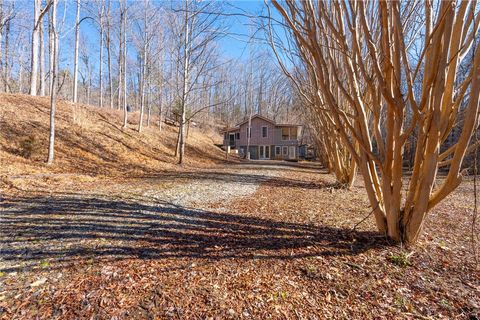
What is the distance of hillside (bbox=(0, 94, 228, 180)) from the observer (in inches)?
319

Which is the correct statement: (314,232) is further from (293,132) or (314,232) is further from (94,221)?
(293,132)

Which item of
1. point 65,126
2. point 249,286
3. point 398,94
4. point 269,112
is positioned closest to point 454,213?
point 398,94

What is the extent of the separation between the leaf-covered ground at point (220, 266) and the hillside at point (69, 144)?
3.98 m

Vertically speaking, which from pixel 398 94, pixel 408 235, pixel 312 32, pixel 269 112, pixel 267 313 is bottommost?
pixel 267 313

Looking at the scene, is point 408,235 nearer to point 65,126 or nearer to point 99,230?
point 99,230

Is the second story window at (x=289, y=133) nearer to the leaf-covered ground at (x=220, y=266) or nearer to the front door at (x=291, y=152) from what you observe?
the front door at (x=291, y=152)

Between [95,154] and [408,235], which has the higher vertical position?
[95,154]

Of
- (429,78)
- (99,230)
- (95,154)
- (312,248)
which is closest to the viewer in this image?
(429,78)

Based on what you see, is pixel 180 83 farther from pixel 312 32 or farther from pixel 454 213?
pixel 454 213

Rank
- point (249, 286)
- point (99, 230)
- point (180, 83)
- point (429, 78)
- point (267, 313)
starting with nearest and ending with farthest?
point (267, 313), point (249, 286), point (429, 78), point (99, 230), point (180, 83)

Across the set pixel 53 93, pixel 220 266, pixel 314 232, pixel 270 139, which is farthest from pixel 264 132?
pixel 220 266

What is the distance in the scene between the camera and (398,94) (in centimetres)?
282

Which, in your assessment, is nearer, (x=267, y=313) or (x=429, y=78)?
(x=267, y=313)

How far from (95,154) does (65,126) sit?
3.56 m
